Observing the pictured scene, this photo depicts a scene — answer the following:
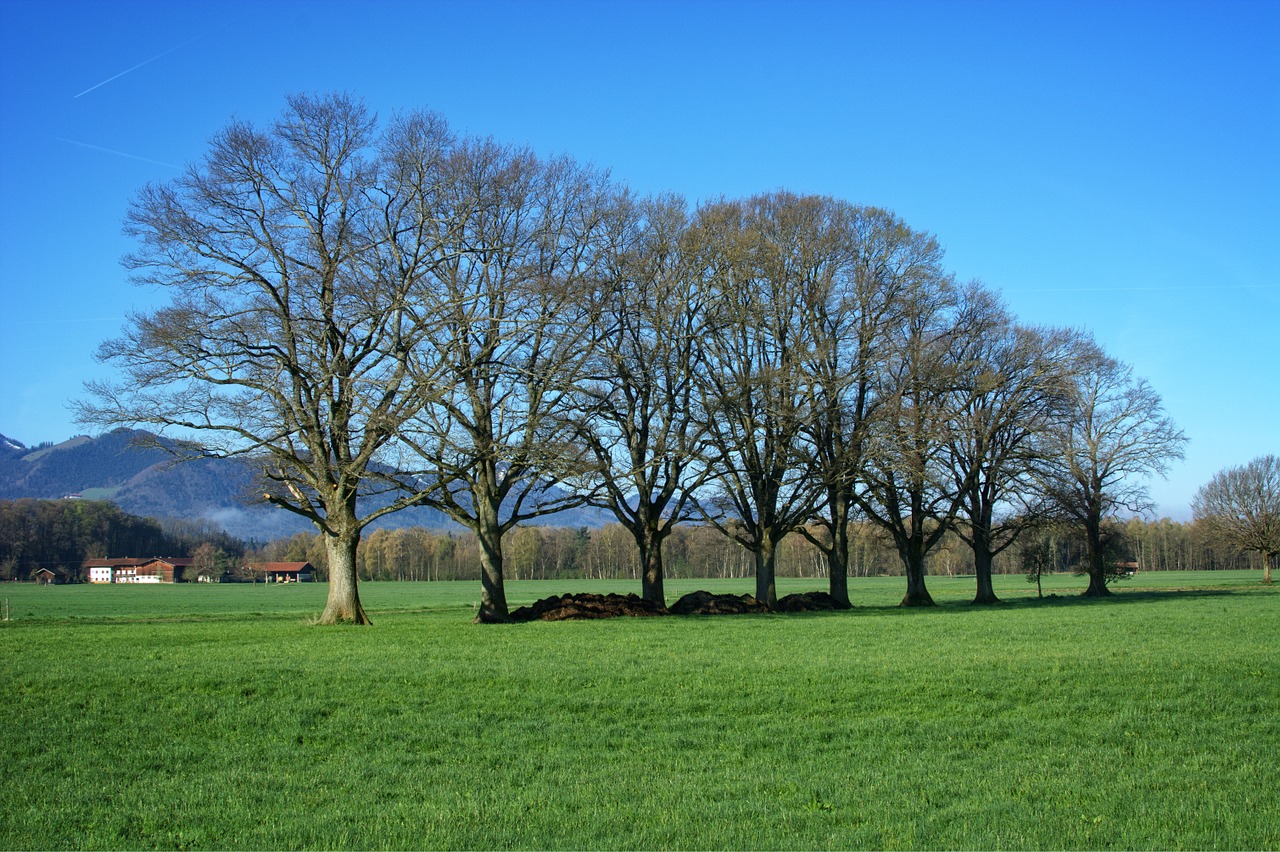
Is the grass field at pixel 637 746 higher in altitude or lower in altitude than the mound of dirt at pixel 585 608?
higher

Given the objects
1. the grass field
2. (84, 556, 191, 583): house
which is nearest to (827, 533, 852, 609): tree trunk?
the grass field

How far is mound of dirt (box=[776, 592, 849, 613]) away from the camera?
1503 inches

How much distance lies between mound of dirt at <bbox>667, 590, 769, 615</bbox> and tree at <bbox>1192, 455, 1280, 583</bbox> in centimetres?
5792

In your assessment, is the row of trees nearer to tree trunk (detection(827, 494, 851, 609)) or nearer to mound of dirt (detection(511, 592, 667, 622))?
tree trunk (detection(827, 494, 851, 609))

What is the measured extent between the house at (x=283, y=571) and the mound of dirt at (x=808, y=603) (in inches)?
5661

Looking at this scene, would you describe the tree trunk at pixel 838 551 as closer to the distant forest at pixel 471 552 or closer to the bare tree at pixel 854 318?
the bare tree at pixel 854 318

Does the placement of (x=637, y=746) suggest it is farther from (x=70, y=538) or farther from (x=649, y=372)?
(x=70, y=538)

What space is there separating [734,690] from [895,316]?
26950 millimetres

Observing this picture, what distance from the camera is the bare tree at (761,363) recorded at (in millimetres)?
35469

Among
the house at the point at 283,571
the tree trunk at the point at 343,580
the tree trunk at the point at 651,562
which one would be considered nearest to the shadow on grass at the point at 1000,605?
the tree trunk at the point at 651,562

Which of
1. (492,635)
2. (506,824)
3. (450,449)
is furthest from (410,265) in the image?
(506,824)

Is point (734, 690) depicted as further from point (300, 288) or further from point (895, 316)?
point (895, 316)

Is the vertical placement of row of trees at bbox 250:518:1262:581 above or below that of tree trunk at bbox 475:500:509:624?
below

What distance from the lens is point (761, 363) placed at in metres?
38.8
